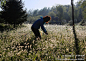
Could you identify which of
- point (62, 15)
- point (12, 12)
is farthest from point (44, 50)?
point (62, 15)

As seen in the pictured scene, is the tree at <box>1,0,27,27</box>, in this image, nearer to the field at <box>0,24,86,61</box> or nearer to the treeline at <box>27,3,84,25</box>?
the field at <box>0,24,86,61</box>

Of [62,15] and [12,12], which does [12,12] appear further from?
[62,15]

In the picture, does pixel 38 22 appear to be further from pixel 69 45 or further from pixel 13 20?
pixel 13 20

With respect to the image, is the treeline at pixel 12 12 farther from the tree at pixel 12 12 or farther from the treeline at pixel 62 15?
the treeline at pixel 62 15

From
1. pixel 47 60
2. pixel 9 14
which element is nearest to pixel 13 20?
pixel 9 14

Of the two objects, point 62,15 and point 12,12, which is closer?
point 12,12

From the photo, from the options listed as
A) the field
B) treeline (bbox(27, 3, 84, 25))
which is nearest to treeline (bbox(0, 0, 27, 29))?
the field

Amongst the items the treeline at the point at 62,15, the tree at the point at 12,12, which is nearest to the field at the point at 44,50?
the tree at the point at 12,12

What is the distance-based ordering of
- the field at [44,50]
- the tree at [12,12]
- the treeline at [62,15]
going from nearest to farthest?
1. the field at [44,50]
2. the tree at [12,12]
3. the treeline at [62,15]

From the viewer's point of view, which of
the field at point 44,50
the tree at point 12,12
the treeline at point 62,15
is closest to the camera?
the field at point 44,50

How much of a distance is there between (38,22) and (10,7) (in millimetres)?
13196

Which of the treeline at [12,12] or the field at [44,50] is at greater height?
the treeline at [12,12]

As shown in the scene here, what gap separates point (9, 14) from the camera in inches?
627

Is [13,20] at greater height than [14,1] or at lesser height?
lesser
